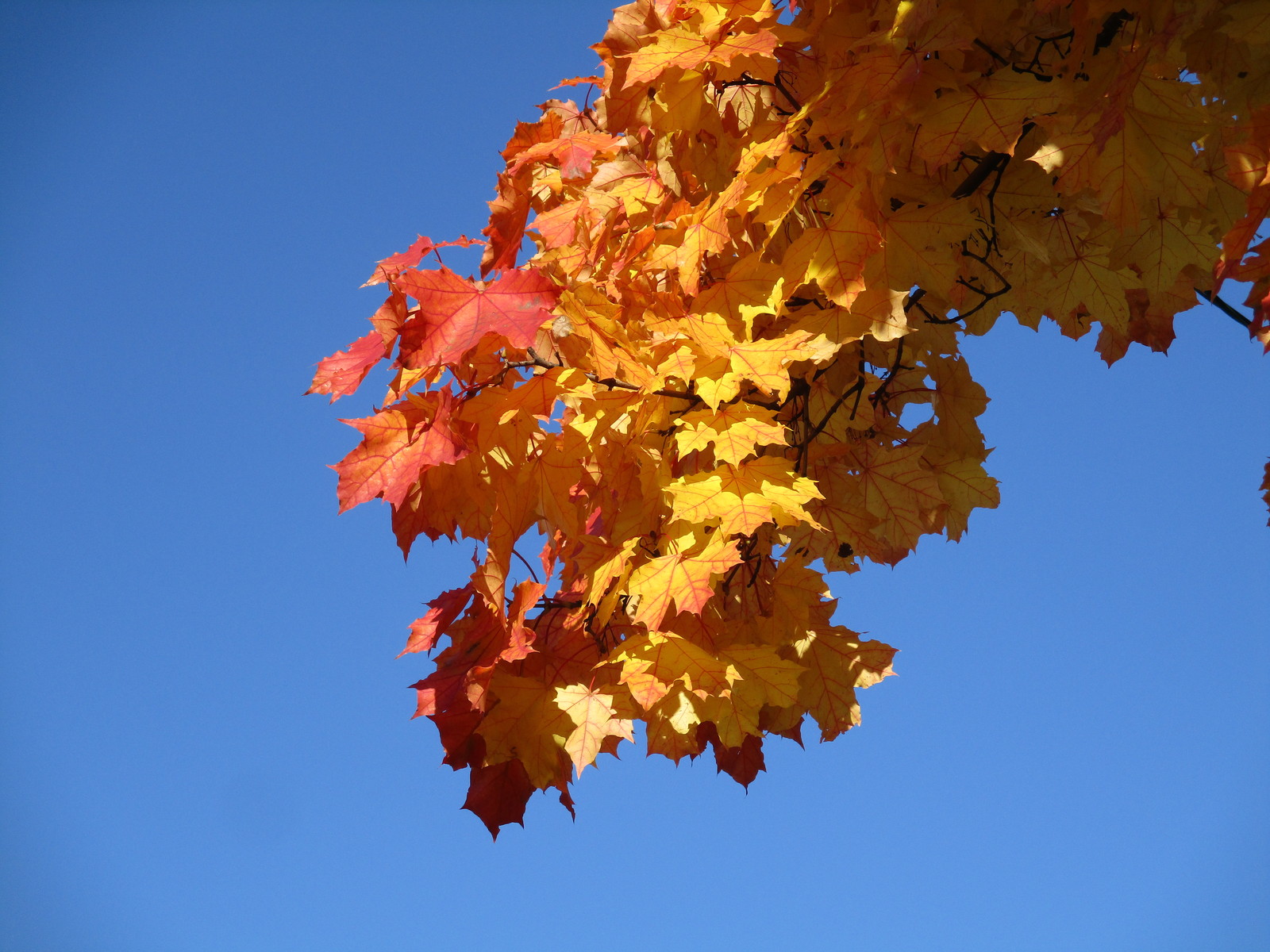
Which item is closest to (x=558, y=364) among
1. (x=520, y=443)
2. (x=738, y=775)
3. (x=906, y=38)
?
(x=520, y=443)

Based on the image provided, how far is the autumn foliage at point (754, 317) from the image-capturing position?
183 cm

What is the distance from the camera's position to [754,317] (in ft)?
6.56

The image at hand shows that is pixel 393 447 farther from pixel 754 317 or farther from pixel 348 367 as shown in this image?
pixel 754 317

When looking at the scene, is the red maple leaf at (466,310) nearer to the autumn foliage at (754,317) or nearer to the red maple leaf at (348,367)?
the autumn foliage at (754,317)

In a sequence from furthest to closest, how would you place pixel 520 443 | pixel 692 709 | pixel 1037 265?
pixel 1037 265 → pixel 520 443 → pixel 692 709

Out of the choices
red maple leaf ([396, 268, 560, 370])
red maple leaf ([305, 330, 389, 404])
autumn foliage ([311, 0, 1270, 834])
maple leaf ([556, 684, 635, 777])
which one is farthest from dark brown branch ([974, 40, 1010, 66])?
maple leaf ([556, 684, 635, 777])

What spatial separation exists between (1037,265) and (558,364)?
129 centimetres

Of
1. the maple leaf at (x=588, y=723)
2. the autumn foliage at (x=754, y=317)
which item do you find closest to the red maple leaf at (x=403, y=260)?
the autumn foliage at (x=754, y=317)

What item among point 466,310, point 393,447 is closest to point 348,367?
point 393,447

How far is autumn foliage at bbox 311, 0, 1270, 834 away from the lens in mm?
1828

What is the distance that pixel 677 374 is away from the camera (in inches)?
73.5

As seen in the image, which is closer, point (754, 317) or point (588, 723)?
point (754, 317)

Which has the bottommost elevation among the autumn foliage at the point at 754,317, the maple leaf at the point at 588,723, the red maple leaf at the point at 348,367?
the maple leaf at the point at 588,723

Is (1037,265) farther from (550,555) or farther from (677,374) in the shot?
(550,555)
